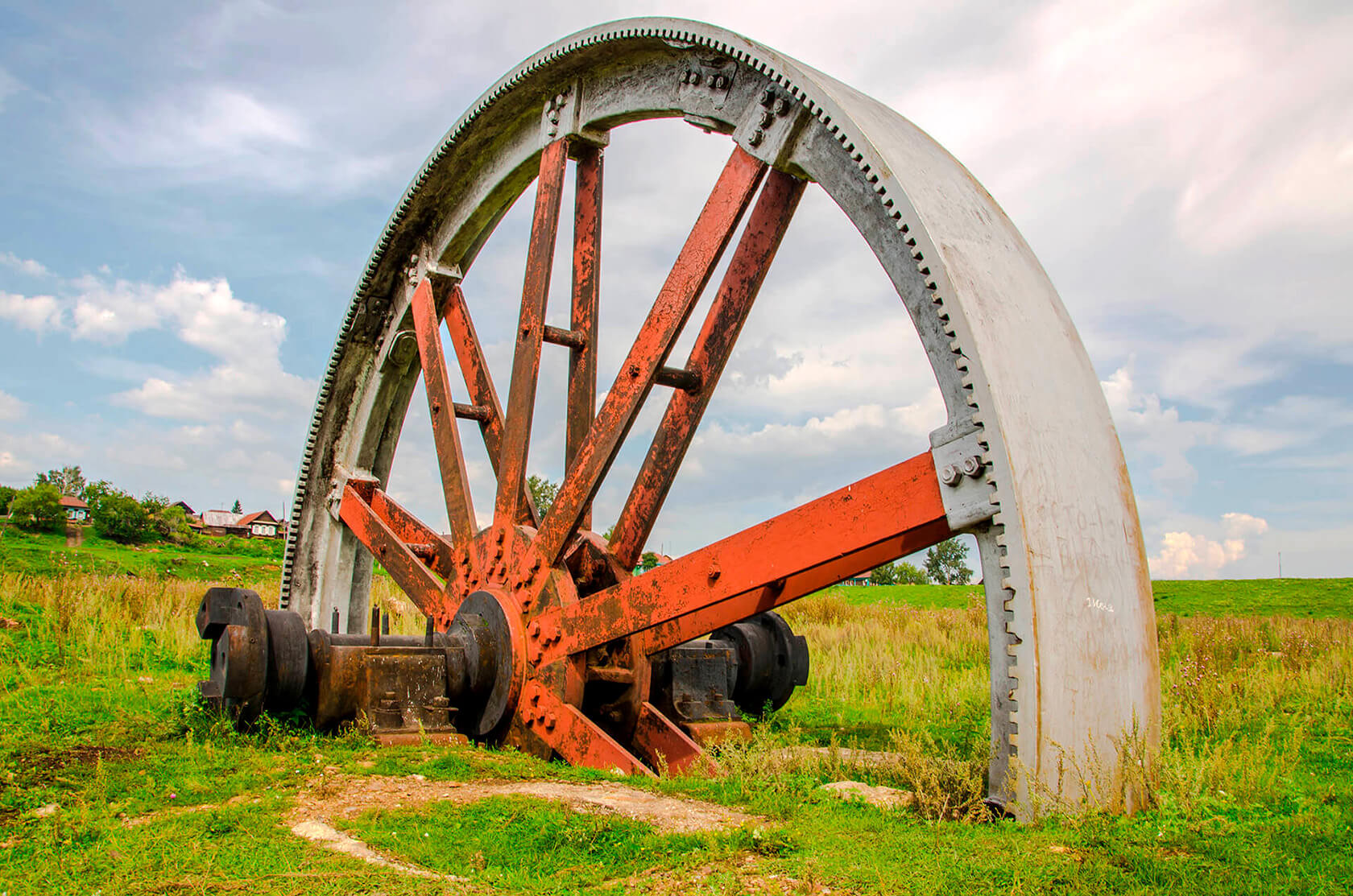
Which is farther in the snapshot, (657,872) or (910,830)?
(910,830)

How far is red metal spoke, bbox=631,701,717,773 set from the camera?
502 centimetres

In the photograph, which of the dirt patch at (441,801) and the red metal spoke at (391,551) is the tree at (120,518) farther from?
the dirt patch at (441,801)

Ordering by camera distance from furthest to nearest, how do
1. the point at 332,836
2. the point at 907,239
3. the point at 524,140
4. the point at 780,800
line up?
the point at 524,140
the point at 907,239
the point at 780,800
the point at 332,836

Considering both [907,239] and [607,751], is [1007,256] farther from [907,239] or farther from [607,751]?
[607,751]

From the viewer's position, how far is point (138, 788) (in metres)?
3.76

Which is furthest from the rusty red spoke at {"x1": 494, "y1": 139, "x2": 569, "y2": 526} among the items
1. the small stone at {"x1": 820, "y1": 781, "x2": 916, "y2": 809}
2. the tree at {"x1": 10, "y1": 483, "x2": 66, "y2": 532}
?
the tree at {"x1": 10, "y1": 483, "x2": 66, "y2": 532}

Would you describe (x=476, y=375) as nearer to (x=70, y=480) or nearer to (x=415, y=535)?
(x=415, y=535)

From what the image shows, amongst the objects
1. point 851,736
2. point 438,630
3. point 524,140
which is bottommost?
point 851,736

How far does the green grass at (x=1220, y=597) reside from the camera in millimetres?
21422

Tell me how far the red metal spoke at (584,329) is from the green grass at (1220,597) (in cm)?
1444

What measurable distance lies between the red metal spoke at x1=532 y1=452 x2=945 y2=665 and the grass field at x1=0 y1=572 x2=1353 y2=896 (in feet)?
2.31

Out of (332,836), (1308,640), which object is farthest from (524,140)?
(1308,640)

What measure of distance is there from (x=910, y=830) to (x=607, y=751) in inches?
81.7

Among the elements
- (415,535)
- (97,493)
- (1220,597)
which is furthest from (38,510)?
(1220,597)
